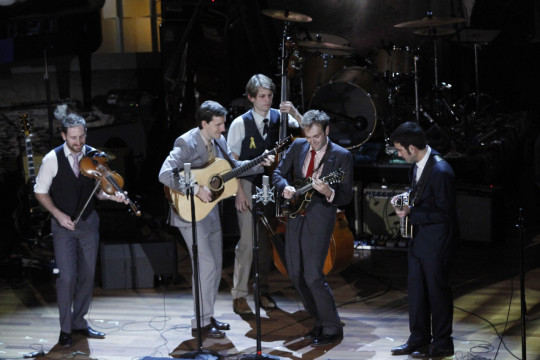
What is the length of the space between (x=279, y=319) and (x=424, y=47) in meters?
6.39

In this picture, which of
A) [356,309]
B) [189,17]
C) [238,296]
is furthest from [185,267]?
[189,17]

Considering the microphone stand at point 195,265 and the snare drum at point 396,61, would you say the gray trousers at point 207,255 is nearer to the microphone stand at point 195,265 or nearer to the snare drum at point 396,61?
the microphone stand at point 195,265

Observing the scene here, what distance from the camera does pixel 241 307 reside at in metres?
7.15

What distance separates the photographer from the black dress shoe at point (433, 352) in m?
5.90

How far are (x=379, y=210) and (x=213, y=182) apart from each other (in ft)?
11.2

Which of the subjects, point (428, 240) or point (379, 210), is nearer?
point (428, 240)

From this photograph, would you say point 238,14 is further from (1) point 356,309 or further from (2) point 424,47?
(1) point 356,309

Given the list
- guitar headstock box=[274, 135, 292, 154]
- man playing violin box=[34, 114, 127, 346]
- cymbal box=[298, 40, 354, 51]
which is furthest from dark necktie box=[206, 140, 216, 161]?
cymbal box=[298, 40, 354, 51]

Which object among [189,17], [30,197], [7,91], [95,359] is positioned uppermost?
[189,17]

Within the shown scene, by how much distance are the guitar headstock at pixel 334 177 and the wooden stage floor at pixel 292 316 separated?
1.32 meters

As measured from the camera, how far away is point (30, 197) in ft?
29.7

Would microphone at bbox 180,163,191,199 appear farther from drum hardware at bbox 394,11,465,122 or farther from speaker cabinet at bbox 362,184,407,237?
drum hardware at bbox 394,11,465,122

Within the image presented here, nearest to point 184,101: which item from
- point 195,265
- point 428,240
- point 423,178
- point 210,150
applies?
point 210,150

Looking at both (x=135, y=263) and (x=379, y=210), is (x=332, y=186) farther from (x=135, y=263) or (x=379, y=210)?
(x=379, y=210)
